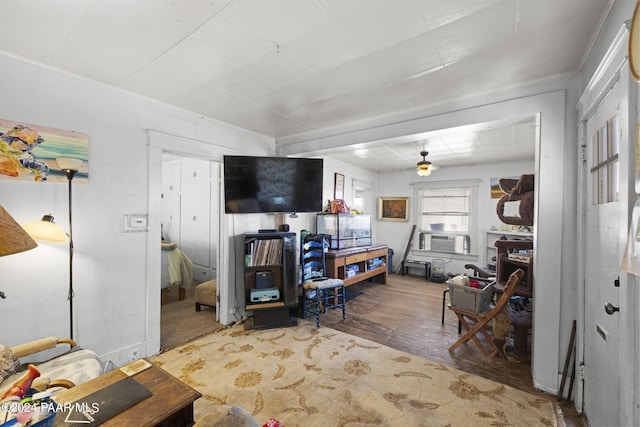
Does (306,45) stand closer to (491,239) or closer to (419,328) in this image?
(419,328)

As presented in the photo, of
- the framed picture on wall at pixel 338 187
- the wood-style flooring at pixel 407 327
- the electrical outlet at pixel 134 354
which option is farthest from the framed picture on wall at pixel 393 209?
the electrical outlet at pixel 134 354

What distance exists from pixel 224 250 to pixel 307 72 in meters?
2.40

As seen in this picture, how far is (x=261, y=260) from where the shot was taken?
346 centimetres

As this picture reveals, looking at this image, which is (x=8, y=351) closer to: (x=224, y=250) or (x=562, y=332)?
(x=224, y=250)

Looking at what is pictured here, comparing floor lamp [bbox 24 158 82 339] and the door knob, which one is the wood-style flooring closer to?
the door knob

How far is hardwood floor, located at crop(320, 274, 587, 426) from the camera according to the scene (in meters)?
2.48

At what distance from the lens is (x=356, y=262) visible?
499 cm

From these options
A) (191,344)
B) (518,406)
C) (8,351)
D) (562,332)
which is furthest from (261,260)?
(562,332)

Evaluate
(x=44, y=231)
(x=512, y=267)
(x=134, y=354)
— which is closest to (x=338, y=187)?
(x=512, y=267)

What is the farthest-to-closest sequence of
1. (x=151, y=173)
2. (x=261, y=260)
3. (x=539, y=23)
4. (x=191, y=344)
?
(x=261, y=260) → (x=191, y=344) → (x=151, y=173) → (x=539, y=23)

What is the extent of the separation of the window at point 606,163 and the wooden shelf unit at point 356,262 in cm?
325

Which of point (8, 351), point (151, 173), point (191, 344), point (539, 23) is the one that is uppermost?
point (539, 23)

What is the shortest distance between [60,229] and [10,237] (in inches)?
33.3

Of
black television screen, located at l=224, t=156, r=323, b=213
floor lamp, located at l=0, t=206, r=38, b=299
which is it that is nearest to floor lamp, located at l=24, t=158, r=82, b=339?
floor lamp, located at l=0, t=206, r=38, b=299
